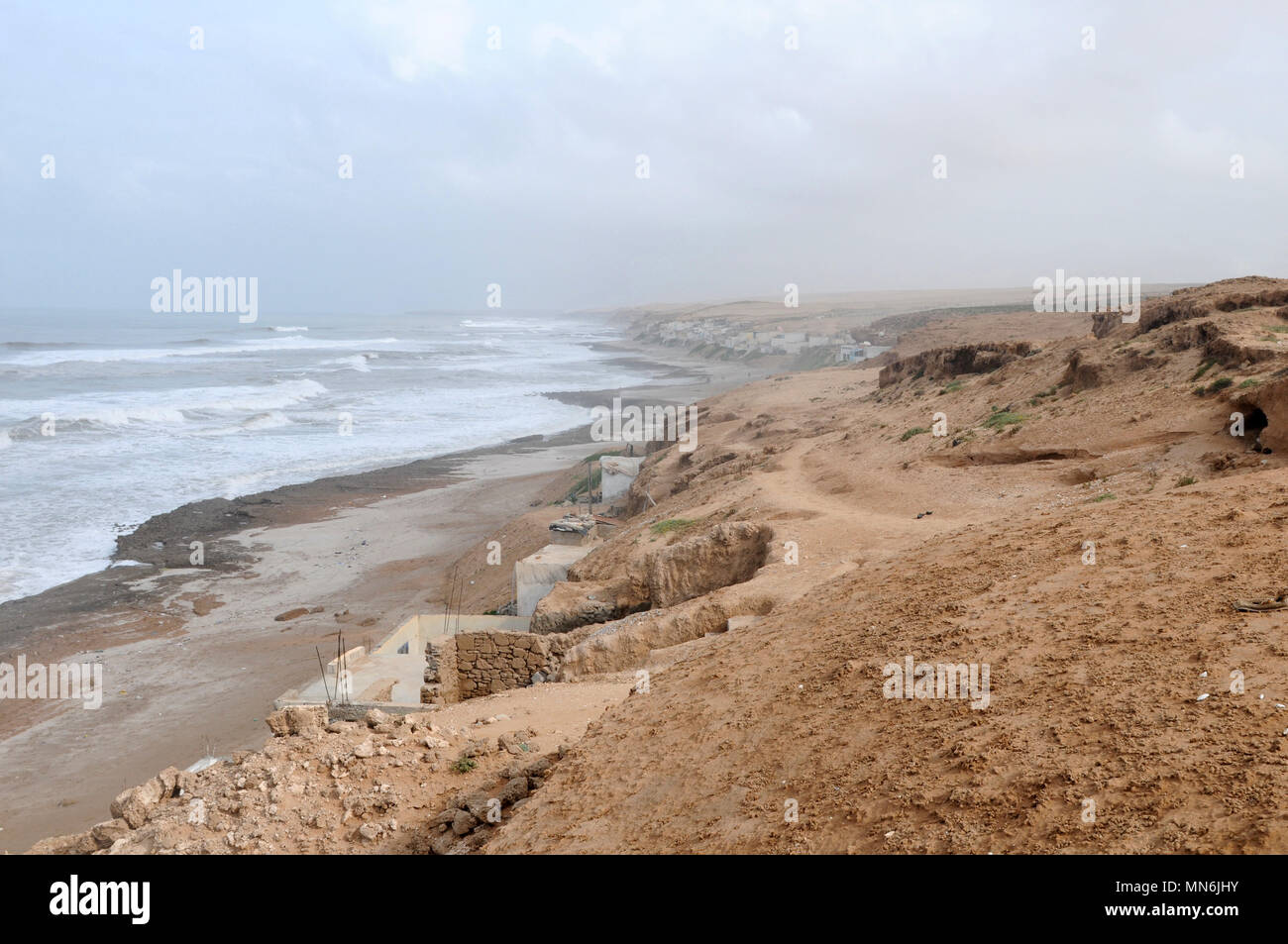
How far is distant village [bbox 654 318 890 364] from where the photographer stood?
56.6 meters

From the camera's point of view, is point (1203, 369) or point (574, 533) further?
point (574, 533)

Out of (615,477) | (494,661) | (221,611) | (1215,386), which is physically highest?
(1215,386)

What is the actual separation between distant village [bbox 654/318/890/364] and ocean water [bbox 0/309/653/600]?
1174 cm

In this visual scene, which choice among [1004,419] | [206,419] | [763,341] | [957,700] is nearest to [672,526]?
[1004,419]

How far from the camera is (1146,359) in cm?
1645

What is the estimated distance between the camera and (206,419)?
41625mm

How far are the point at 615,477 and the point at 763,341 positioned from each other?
57116 millimetres

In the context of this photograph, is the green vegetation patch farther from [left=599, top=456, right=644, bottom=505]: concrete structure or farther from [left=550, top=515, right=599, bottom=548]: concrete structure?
[left=599, top=456, right=644, bottom=505]: concrete structure

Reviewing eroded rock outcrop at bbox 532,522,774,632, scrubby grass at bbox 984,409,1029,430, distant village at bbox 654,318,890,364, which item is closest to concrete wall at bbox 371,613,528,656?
eroded rock outcrop at bbox 532,522,774,632

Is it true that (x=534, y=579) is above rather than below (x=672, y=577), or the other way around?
below

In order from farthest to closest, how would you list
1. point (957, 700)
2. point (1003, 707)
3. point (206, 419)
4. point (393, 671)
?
point (206, 419) → point (393, 671) → point (957, 700) → point (1003, 707)

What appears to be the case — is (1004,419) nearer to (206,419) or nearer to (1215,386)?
(1215,386)
